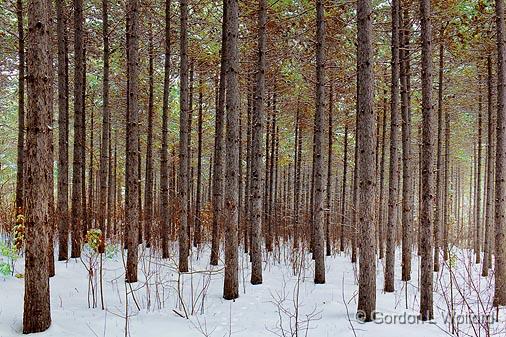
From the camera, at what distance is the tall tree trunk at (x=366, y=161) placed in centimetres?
530

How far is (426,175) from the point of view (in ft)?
18.1

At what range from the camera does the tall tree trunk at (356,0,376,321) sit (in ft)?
17.4

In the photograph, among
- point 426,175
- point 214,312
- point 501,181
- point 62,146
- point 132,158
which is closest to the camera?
point 426,175

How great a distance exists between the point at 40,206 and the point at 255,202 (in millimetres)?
3885

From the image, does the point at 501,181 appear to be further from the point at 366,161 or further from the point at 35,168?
the point at 35,168

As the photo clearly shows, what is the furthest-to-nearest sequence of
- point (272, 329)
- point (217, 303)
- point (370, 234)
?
point (217, 303) → point (370, 234) → point (272, 329)

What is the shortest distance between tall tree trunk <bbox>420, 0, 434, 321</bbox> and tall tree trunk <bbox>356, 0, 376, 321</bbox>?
774mm

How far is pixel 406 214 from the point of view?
7.99 metres

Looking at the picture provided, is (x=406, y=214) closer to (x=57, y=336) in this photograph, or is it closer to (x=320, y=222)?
(x=320, y=222)

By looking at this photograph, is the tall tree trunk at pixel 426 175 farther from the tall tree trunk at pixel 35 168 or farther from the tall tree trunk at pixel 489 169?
the tall tree trunk at pixel 489 169

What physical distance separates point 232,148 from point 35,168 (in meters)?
2.82

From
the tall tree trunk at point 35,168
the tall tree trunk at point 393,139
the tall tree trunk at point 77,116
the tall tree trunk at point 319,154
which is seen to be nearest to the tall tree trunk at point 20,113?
the tall tree trunk at point 77,116

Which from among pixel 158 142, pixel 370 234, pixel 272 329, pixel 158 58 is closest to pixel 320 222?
pixel 370 234

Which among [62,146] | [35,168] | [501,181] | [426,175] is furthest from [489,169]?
[35,168]
